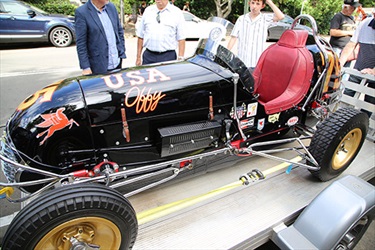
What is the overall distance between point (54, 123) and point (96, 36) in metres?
1.48

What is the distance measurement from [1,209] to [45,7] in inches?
478

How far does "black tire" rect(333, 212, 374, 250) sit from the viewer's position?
188cm

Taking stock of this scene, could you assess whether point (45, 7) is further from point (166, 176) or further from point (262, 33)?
point (166, 176)

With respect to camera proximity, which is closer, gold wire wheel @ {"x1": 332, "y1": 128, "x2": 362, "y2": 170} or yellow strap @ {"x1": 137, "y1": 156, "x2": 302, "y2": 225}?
yellow strap @ {"x1": 137, "y1": 156, "x2": 302, "y2": 225}

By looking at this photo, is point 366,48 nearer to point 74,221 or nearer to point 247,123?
point 247,123

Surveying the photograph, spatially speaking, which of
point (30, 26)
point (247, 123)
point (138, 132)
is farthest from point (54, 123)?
point (30, 26)

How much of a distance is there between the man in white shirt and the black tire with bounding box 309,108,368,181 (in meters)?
1.93

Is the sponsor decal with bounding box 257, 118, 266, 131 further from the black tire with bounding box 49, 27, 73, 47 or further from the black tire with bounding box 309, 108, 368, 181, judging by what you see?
the black tire with bounding box 49, 27, 73, 47

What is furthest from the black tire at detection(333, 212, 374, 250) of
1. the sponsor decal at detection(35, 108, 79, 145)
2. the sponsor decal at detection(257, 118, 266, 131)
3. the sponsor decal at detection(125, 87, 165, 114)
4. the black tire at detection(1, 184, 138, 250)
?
the sponsor decal at detection(35, 108, 79, 145)

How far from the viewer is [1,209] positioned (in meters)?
2.42

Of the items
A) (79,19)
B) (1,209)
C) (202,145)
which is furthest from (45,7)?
(202,145)

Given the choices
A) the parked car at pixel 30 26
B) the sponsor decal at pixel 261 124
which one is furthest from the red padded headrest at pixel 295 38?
the parked car at pixel 30 26

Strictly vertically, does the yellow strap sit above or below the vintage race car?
below

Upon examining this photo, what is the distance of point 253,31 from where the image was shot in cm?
317
